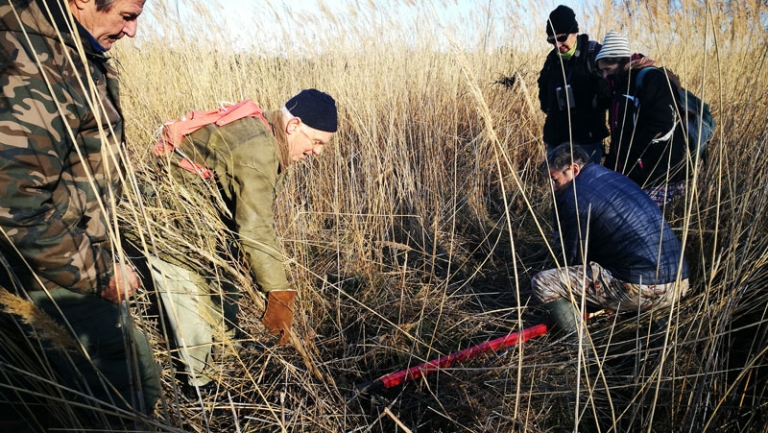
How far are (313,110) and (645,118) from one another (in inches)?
82.5

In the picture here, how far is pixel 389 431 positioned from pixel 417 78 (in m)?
3.03

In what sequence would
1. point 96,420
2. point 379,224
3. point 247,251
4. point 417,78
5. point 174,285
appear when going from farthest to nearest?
point 417,78 → point 379,224 → point 174,285 → point 247,251 → point 96,420

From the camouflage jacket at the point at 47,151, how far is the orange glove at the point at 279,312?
0.55 m

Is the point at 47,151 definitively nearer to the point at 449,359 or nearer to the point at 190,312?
the point at 190,312

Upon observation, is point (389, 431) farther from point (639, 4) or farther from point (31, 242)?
point (639, 4)

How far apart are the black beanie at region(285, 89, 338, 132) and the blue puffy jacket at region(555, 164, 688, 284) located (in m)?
1.21

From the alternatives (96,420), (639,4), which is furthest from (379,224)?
(639,4)

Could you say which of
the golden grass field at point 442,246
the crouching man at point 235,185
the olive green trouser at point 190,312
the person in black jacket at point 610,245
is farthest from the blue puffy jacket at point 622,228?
the olive green trouser at point 190,312

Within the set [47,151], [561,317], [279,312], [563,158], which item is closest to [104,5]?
[47,151]

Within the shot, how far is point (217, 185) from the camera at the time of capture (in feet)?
5.24

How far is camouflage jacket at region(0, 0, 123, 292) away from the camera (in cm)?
80

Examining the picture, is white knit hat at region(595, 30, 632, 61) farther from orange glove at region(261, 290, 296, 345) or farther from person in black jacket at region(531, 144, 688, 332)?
orange glove at region(261, 290, 296, 345)

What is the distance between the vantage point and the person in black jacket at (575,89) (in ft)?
9.45

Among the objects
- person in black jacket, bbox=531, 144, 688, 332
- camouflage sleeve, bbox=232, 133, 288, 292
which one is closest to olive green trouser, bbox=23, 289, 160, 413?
camouflage sleeve, bbox=232, 133, 288, 292
